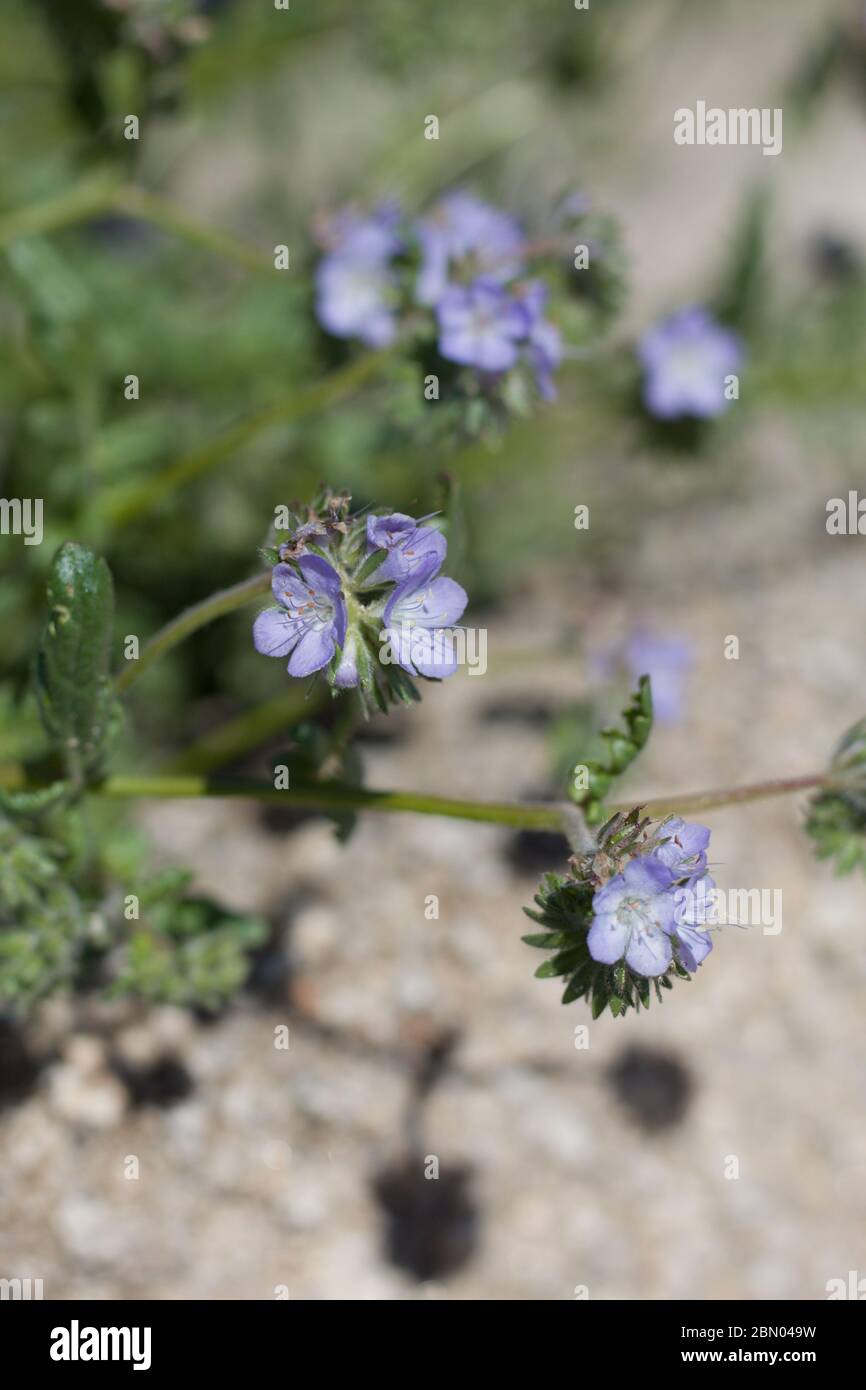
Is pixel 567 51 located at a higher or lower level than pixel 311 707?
higher

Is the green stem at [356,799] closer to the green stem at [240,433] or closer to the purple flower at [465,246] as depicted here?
the green stem at [240,433]

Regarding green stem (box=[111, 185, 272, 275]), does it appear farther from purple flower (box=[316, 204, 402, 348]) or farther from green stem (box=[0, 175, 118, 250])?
purple flower (box=[316, 204, 402, 348])

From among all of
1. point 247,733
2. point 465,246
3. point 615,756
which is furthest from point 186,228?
point 615,756

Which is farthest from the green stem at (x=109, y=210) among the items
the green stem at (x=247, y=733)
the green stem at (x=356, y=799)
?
the green stem at (x=356, y=799)

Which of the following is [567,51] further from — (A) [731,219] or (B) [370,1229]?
(B) [370,1229]

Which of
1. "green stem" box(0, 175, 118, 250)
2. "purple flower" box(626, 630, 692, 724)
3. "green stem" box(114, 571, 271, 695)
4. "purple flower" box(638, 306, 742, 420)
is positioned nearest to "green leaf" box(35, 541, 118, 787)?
"green stem" box(114, 571, 271, 695)
